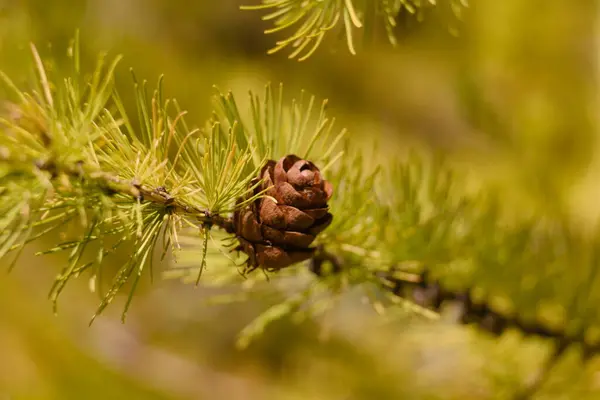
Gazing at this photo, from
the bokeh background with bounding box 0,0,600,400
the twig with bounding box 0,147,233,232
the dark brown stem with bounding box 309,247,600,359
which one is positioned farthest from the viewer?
the bokeh background with bounding box 0,0,600,400

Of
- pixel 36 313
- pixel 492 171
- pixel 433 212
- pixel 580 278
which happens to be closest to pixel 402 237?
pixel 433 212

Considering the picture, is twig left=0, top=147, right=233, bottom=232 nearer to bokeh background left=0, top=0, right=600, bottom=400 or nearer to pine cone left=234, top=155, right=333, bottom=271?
pine cone left=234, top=155, right=333, bottom=271

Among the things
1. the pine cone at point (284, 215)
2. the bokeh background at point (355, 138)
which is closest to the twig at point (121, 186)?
the pine cone at point (284, 215)

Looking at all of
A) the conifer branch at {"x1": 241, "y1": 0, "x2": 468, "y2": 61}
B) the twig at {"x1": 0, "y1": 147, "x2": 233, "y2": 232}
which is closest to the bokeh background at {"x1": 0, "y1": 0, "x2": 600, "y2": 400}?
the conifer branch at {"x1": 241, "y1": 0, "x2": 468, "y2": 61}

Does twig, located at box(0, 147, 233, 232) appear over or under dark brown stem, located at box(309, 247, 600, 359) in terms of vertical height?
over

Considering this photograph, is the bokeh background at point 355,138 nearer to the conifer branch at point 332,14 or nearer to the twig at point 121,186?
the conifer branch at point 332,14

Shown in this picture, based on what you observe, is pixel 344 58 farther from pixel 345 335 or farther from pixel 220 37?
pixel 345 335

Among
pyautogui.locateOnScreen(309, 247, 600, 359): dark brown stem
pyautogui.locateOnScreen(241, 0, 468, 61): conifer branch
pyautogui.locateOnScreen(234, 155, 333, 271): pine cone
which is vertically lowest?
pyautogui.locateOnScreen(309, 247, 600, 359): dark brown stem
